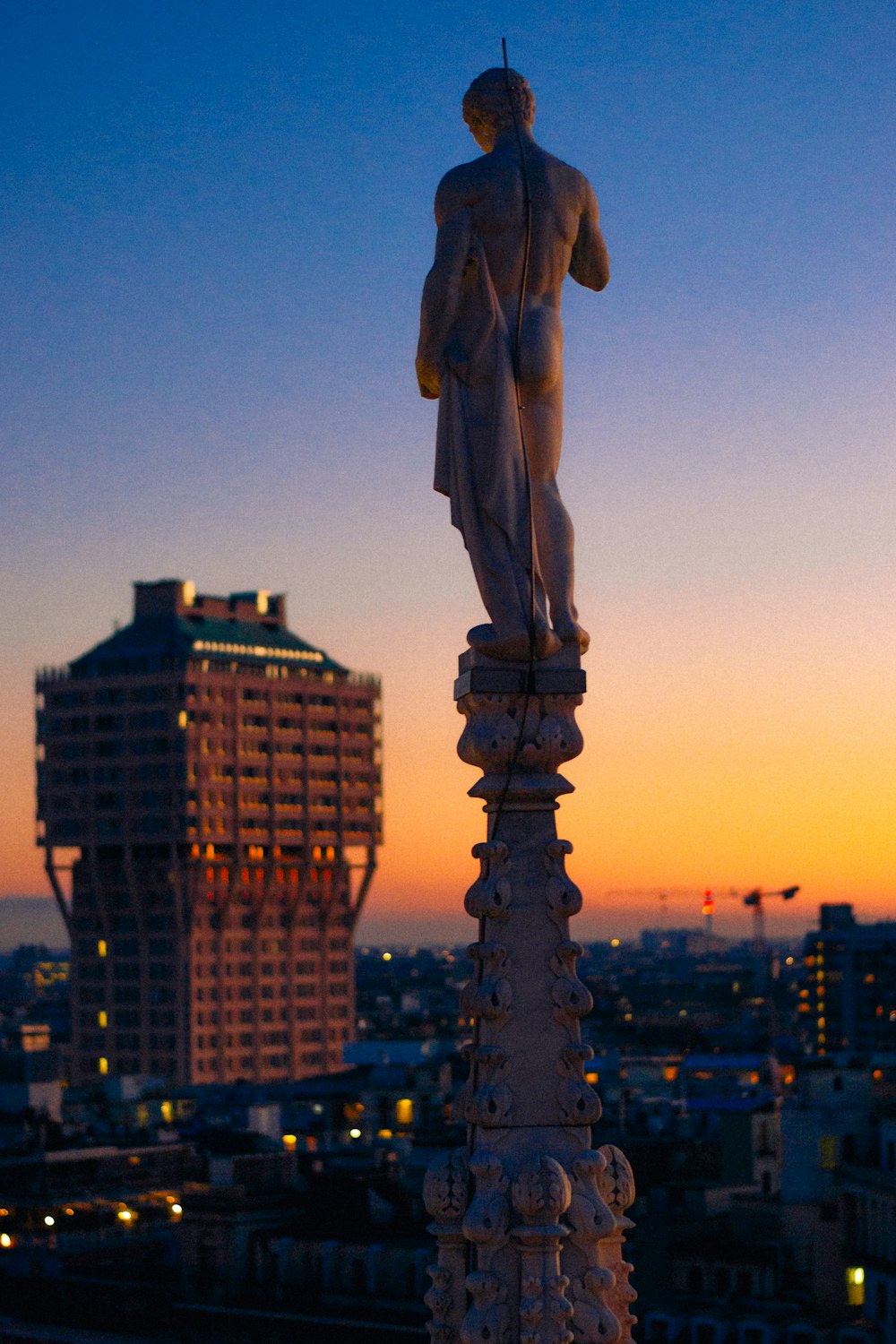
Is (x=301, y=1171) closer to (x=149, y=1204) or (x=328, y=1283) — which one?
(x=149, y=1204)

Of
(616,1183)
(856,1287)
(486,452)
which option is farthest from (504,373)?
(856,1287)

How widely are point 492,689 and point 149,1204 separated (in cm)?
9346

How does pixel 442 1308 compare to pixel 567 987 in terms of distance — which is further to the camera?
pixel 567 987

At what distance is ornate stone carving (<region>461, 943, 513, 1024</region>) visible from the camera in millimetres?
9781

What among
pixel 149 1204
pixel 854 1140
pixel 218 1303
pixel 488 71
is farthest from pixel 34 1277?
pixel 488 71

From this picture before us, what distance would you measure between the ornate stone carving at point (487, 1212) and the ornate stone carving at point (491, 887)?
0.80m

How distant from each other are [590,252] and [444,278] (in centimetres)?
59

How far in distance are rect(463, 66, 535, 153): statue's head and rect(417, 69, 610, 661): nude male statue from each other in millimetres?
195

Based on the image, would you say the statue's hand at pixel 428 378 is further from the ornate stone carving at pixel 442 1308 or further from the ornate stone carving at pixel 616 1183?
the ornate stone carving at pixel 442 1308

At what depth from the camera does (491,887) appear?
32.5ft

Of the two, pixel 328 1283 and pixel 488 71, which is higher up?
pixel 488 71

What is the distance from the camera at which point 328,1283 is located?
80625mm

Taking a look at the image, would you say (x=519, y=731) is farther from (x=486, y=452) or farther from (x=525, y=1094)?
(x=525, y=1094)

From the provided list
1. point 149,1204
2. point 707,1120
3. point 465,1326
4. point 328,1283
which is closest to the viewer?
point 465,1326
